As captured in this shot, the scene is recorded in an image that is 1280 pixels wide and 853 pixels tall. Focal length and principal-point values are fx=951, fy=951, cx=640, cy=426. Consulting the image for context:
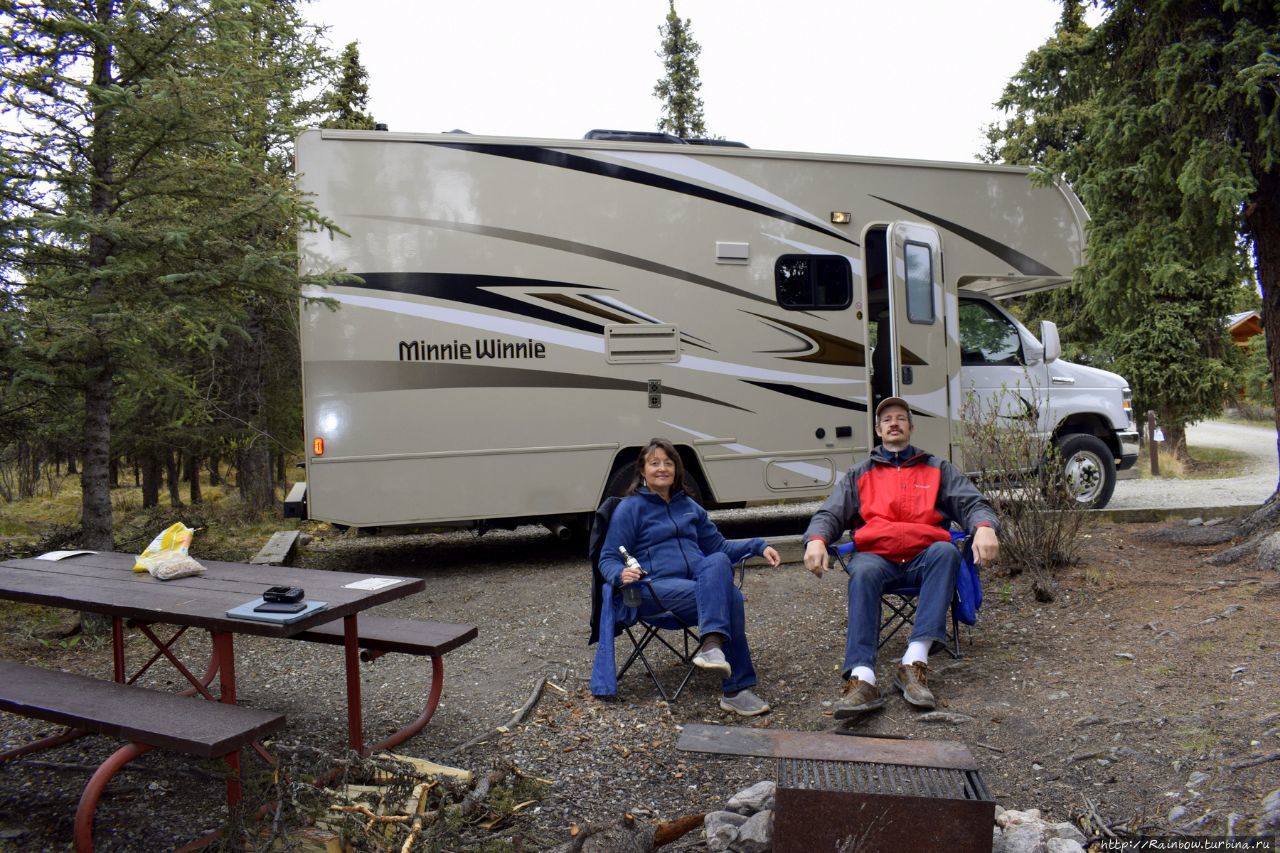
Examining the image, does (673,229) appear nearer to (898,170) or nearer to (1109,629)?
(898,170)

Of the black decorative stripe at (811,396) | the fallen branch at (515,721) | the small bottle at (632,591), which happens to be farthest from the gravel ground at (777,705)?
the black decorative stripe at (811,396)

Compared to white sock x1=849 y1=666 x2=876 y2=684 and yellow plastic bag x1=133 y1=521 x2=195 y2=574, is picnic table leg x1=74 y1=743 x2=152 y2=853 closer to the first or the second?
yellow plastic bag x1=133 y1=521 x2=195 y2=574

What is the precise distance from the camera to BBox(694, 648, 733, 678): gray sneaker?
387 centimetres

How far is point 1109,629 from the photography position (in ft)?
14.6

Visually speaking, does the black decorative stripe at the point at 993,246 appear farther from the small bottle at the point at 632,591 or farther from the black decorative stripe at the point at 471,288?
the small bottle at the point at 632,591

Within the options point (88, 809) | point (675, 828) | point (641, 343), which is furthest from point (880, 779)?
point (641, 343)

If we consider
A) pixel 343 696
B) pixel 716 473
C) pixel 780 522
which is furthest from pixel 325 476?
pixel 780 522

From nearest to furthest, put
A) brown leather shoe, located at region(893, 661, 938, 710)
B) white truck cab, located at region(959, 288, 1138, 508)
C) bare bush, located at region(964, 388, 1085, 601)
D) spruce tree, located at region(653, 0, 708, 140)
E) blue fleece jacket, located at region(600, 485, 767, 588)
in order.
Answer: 1. brown leather shoe, located at region(893, 661, 938, 710)
2. blue fleece jacket, located at region(600, 485, 767, 588)
3. bare bush, located at region(964, 388, 1085, 601)
4. white truck cab, located at region(959, 288, 1138, 508)
5. spruce tree, located at region(653, 0, 708, 140)

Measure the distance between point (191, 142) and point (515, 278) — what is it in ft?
7.22

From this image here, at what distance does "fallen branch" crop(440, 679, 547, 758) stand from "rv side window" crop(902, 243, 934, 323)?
456cm

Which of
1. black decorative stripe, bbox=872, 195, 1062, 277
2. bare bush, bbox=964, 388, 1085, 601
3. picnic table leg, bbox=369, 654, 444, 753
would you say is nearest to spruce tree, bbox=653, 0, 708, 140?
black decorative stripe, bbox=872, 195, 1062, 277

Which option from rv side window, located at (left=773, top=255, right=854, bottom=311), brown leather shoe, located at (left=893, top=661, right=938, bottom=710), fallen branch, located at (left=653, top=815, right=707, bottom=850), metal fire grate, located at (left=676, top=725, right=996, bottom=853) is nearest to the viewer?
metal fire grate, located at (left=676, top=725, right=996, bottom=853)

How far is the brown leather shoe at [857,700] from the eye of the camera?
3670 mm

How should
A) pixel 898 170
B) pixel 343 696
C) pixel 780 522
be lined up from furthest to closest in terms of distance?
pixel 780 522 → pixel 898 170 → pixel 343 696
